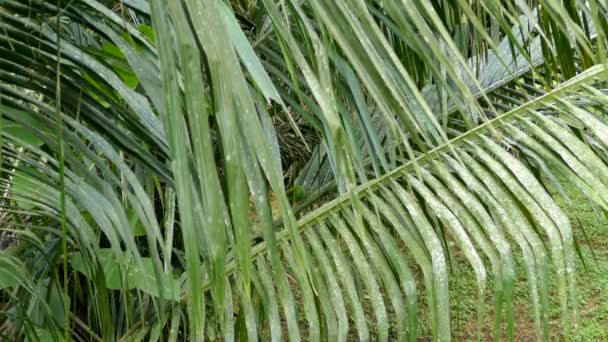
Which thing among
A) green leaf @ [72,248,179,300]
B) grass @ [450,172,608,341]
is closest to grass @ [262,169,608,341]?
grass @ [450,172,608,341]

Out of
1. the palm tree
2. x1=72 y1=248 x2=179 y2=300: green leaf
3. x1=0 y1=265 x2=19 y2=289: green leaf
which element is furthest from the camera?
x1=72 y1=248 x2=179 y2=300: green leaf

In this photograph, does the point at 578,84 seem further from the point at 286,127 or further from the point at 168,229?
the point at 286,127

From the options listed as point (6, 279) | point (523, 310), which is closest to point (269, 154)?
point (6, 279)

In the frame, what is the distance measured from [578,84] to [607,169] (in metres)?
0.24

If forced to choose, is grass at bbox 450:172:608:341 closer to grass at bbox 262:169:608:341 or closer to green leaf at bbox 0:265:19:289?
grass at bbox 262:169:608:341

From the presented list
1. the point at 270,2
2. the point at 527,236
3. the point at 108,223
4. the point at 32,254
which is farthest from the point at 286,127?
the point at 270,2

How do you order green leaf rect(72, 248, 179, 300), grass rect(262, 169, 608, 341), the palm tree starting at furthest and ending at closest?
grass rect(262, 169, 608, 341), green leaf rect(72, 248, 179, 300), the palm tree

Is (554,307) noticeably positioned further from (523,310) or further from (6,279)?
(6,279)

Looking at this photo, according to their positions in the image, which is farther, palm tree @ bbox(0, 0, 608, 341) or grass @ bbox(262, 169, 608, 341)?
grass @ bbox(262, 169, 608, 341)

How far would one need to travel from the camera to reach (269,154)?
1.17 ft

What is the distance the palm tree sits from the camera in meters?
0.36

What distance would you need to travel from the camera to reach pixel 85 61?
2.43 feet

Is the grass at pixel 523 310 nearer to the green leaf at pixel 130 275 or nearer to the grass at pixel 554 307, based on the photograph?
the grass at pixel 554 307

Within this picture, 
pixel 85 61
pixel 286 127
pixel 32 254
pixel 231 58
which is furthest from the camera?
pixel 286 127
